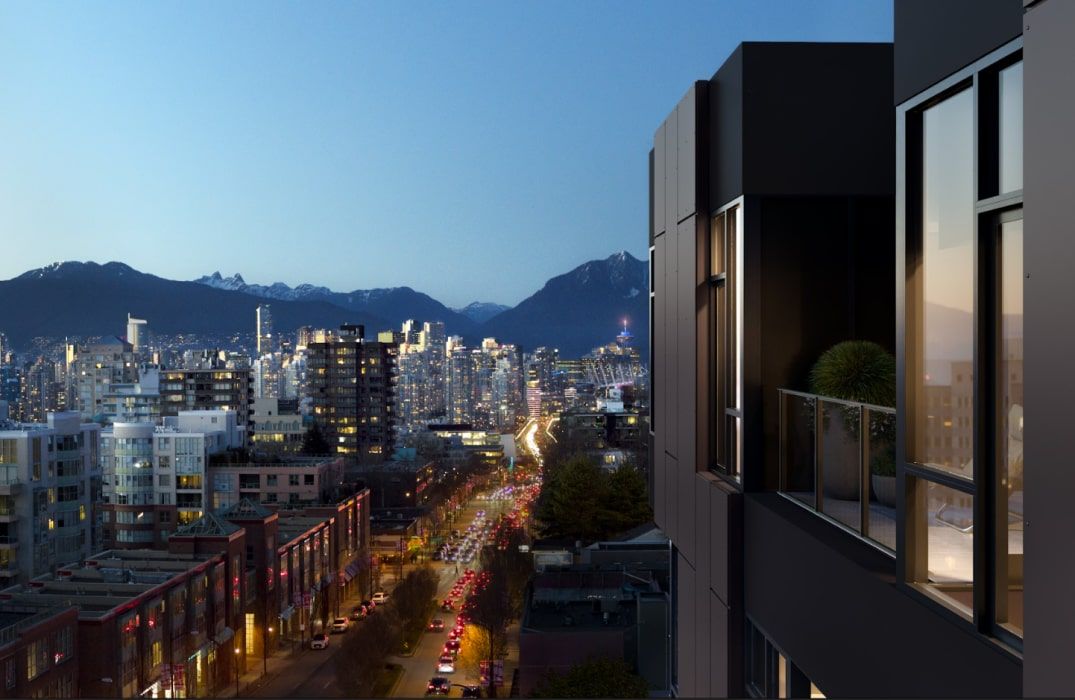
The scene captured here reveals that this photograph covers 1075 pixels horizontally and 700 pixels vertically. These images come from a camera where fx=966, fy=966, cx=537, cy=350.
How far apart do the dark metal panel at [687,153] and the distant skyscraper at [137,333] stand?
13896cm

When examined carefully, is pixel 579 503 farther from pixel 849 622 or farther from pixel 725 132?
pixel 849 622

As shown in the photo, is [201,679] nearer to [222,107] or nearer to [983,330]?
[983,330]

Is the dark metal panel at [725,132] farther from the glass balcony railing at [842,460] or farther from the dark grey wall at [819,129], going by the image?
the glass balcony railing at [842,460]

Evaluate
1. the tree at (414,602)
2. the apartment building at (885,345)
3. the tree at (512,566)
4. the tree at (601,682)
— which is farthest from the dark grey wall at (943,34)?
the tree at (414,602)

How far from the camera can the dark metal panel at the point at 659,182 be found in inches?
215

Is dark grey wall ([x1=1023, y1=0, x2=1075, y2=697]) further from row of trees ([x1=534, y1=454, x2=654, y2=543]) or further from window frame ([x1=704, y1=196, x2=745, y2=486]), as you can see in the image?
row of trees ([x1=534, y1=454, x2=654, y2=543])

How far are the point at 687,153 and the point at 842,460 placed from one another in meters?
2.00

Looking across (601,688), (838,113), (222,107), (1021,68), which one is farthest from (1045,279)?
(222,107)

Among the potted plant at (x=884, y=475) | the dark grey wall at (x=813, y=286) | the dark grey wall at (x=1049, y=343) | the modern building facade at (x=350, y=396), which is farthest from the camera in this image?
the modern building facade at (x=350, y=396)

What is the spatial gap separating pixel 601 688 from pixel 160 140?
169704 millimetres

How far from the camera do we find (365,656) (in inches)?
806

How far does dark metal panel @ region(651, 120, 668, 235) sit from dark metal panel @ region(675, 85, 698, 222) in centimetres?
53

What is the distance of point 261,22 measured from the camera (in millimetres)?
118688

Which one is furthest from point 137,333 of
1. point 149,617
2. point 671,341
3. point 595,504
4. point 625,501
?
point 671,341
